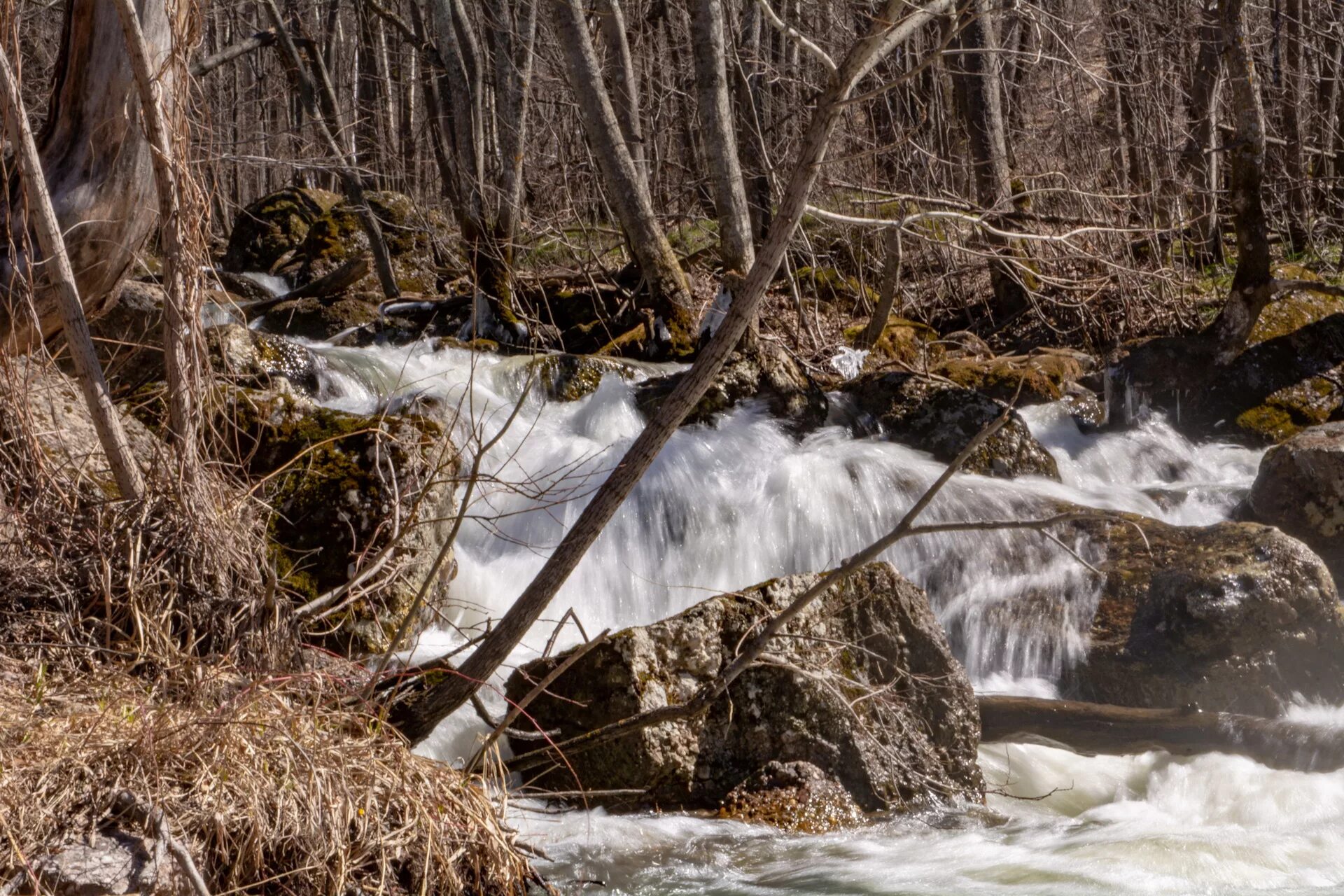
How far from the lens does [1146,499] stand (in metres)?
9.89

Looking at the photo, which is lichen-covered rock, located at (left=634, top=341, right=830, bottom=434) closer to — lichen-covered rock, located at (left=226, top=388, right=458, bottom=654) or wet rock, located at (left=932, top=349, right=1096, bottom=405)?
wet rock, located at (left=932, top=349, right=1096, bottom=405)

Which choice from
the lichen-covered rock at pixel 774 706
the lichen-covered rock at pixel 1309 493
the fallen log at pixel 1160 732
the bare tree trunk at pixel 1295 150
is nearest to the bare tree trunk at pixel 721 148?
the lichen-covered rock at pixel 1309 493

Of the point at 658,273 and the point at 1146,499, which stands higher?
the point at 658,273

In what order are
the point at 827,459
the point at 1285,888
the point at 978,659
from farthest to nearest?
1. the point at 827,459
2. the point at 978,659
3. the point at 1285,888

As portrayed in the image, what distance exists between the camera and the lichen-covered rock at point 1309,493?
8570 mm

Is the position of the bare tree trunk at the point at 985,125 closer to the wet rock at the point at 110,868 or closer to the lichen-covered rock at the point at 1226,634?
the lichen-covered rock at the point at 1226,634

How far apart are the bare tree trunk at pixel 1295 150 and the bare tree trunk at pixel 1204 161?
33.2 inches

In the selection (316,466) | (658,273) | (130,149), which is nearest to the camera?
(130,149)

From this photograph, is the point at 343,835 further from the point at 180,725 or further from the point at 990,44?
the point at 990,44

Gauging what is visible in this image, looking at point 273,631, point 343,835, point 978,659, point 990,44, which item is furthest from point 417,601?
point 990,44

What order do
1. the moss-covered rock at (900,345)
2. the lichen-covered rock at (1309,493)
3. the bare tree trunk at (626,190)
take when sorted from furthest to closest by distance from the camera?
the moss-covered rock at (900,345), the bare tree trunk at (626,190), the lichen-covered rock at (1309,493)

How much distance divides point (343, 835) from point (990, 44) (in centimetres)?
1122

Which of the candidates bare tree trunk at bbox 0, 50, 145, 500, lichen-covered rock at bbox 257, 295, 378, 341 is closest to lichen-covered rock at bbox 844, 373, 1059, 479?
lichen-covered rock at bbox 257, 295, 378, 341

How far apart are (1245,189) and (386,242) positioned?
10094 mm
